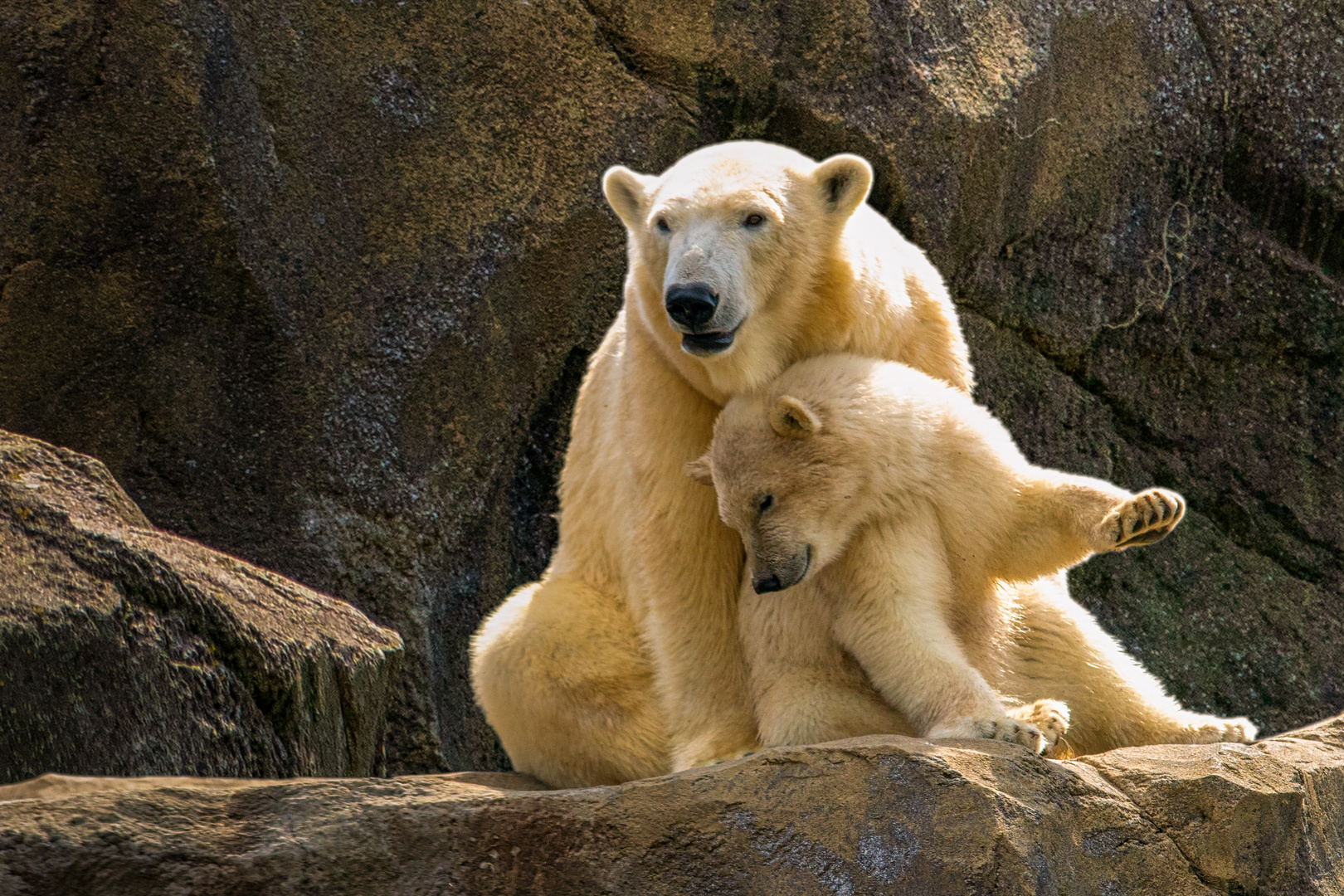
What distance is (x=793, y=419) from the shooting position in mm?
4203

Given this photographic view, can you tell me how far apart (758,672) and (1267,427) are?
4.09 m

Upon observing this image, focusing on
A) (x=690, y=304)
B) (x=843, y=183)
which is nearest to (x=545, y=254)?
(x=843, y=183)

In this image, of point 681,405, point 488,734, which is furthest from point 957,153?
point 488,734

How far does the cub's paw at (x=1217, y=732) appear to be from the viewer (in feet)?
13.8

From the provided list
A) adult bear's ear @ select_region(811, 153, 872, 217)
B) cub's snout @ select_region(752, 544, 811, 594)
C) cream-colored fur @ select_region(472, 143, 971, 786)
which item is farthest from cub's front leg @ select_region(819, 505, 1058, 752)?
adult bear's ear @ select_region(811, 153, 872, 217)

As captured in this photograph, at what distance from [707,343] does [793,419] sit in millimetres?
335

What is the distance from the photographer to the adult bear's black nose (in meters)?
4.22

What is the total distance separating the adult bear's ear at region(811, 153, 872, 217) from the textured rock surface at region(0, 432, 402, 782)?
206 cm

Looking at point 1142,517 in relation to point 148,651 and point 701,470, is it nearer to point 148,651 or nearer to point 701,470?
point 701,470

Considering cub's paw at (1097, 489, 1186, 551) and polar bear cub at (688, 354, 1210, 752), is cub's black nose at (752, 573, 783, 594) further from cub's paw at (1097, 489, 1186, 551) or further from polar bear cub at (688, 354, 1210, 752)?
cub's paw at (1097, 489, 1186, 551)

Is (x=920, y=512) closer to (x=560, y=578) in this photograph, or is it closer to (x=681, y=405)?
(x=681, y=405)

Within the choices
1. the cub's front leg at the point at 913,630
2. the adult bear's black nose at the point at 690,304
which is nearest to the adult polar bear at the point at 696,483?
the adult bear's black nose at the point at 690,304

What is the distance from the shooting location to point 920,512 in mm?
4195

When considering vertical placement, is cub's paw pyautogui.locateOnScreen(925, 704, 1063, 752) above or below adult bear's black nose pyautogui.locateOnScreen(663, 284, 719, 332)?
below
